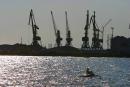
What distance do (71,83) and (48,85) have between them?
5870 millimetres

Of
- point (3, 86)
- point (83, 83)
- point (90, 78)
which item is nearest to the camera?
point (3, 86)

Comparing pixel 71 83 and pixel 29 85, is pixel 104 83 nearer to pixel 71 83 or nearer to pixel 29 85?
pixel 71 83

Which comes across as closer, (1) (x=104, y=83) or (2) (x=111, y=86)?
(2) (x=111, y=86)

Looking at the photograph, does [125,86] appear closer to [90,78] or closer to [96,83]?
[96,83]

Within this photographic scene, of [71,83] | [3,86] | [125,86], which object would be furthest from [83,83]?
[3,86]

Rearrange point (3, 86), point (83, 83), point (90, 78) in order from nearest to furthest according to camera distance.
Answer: point (3, 86) → point (83, 83) → point (90, 78)

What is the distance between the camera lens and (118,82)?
105750 millimetres

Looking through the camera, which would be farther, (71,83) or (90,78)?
(90,78)

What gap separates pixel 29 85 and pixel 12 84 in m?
3.70

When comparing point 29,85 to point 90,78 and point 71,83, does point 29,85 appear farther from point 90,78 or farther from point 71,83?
point 90,78

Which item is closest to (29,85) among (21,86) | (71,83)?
(21,86)

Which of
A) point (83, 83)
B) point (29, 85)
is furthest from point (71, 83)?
point (29, 85)

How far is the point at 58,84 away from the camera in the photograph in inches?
3903

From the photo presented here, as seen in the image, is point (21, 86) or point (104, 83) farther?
point (104, 83)
